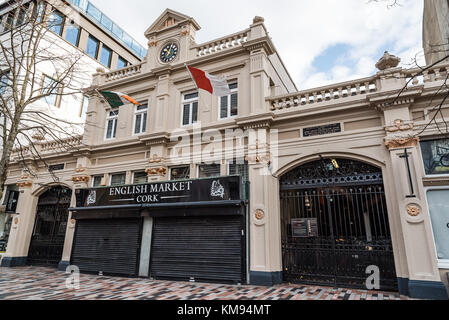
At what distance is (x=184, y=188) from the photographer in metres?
10.3

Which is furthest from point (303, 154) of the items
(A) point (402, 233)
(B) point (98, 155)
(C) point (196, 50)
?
(B) point (98, 155)

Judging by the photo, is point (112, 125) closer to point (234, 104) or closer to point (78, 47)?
point (234, 104)

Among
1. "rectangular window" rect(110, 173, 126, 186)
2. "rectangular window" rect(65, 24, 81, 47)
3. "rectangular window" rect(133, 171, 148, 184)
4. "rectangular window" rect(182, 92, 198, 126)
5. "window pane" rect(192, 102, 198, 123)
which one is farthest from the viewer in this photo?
"rectangular window" rect(65, 24, 81, 47)

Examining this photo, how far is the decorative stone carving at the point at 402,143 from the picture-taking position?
7980 mm

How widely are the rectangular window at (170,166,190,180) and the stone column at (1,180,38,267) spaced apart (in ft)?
29.7

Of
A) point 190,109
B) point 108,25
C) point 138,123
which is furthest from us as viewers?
point 108,25

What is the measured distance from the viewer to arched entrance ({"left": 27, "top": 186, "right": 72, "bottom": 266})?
13508 mm

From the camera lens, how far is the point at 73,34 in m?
19.9

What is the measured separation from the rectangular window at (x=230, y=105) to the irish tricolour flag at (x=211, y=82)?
1.45 m

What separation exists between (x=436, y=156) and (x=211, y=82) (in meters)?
7.57

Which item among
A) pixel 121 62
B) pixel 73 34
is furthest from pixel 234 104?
pixel 121 62

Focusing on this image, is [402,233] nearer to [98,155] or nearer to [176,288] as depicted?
[176,288]

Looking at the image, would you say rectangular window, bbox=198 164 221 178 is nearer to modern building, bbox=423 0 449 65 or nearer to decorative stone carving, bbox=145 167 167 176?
decorative stone carving, bbox=145 167 167 176

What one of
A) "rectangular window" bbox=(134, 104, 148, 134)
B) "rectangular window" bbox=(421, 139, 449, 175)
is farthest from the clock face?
"rectangular window" bbox=(421, 139, 449, 175)
